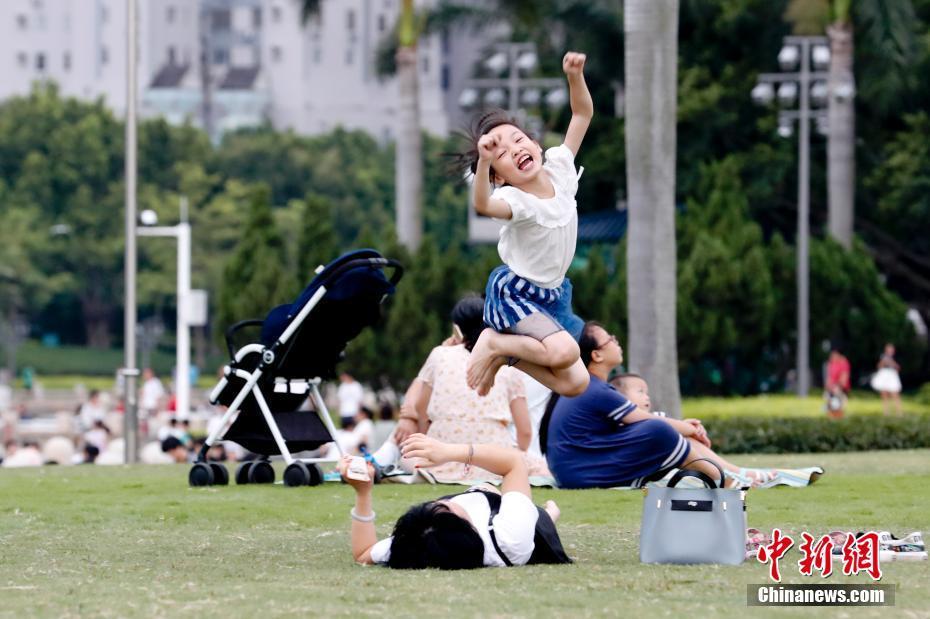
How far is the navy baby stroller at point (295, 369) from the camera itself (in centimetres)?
1286

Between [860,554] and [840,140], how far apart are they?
1321 inches

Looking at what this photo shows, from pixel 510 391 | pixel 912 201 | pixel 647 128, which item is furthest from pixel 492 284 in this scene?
pixel 912 201

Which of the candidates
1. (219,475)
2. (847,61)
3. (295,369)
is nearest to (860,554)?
(295,369)

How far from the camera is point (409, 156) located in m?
39.0

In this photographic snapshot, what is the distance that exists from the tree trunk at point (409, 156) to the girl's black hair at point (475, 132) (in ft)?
94.2

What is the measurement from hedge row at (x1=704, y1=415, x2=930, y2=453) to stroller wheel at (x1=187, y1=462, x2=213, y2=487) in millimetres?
7514

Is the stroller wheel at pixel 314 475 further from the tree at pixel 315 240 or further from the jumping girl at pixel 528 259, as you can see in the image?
the tree at pixel 315 240

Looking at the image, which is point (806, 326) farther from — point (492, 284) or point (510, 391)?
point (492, 284)

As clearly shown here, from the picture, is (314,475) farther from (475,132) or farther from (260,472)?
(475,132)

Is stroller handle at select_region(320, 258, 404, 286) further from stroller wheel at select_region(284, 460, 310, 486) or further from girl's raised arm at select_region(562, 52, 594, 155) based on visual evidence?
girl's raised arm at select_region(562, 52, 594, 155)

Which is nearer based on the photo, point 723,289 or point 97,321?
point 723,289

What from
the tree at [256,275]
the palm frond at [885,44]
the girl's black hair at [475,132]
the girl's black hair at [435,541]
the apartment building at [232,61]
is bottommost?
the girl's black hair at [435,541]

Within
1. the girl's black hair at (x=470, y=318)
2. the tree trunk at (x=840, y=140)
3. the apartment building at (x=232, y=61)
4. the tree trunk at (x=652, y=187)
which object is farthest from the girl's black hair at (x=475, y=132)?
the apartment building at (x=232, y=61)

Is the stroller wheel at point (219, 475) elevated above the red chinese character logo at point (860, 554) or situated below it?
below
